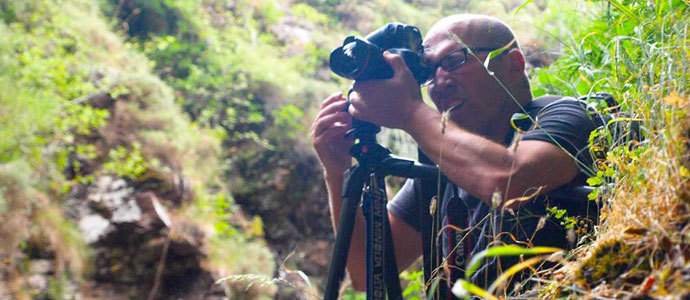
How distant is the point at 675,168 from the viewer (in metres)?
0.43

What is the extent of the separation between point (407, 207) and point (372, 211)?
515 millimetres

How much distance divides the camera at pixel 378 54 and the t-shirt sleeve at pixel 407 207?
0.46 meters

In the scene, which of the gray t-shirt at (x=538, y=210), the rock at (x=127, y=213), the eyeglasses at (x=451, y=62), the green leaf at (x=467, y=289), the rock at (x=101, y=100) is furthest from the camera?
the rock at (x=101, y=100)

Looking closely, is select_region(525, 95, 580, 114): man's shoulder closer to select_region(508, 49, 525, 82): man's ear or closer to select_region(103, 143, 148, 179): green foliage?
select_region(508, 49, 525, 82): man's ear

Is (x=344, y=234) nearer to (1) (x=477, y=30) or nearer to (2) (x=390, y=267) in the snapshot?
(2) (x=390, y=267)

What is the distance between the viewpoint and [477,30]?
4.41 ft

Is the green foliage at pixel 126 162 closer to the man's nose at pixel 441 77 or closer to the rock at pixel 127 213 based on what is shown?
the rock at pixel 127 213

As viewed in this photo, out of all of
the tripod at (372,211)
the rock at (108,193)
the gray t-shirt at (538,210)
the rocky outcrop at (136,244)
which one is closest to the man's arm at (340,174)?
the tripod at (372,211)

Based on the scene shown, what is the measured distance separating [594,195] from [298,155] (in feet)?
16.0

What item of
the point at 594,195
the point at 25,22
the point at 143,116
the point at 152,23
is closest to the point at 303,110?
the point at 143,116

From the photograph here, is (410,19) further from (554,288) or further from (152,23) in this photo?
(554,288)

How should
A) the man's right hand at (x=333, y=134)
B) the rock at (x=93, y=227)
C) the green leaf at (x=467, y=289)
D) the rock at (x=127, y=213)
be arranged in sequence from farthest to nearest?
the rock at (x=127, y=213) → the rock at (x=93, y=227) → the man's right hand at (x=333, y=134) → the green leaf at (x=467, y=289)

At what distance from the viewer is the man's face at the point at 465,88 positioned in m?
1.28

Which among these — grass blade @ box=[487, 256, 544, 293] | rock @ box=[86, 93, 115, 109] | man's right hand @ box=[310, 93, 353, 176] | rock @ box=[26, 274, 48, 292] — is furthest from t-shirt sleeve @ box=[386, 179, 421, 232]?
rock @ box=[86, 93, 115, 109]
